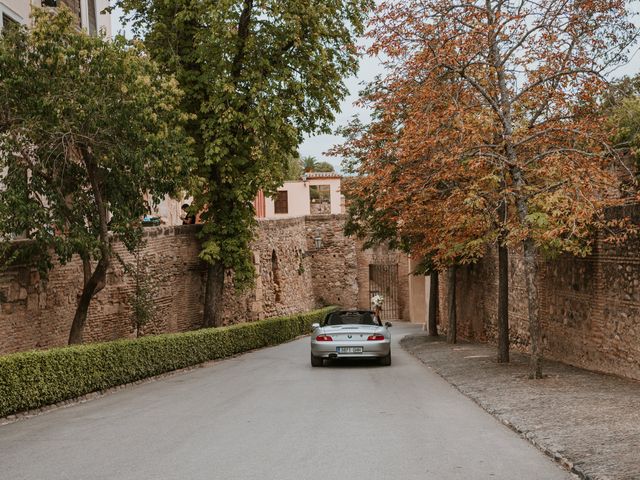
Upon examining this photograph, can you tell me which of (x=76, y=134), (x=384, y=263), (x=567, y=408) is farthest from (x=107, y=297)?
(x=384, y=263)

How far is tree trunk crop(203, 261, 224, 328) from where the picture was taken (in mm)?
26562

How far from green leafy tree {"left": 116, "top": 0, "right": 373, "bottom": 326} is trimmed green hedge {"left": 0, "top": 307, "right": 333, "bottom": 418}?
4.12 m

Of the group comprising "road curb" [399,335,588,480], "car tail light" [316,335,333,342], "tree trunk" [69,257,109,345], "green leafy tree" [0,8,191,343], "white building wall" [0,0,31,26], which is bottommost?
"car tail light" [316,335,333,342]

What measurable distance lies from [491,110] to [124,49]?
743cm

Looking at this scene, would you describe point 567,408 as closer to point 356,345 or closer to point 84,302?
point 356,345

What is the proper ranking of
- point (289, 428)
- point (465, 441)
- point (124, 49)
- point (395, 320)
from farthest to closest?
1. point (395, 320)
2. point (124, 49)
3. point (289, 428)
4. point (465, 441)

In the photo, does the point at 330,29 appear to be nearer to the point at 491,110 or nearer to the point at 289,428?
the point at 491,110

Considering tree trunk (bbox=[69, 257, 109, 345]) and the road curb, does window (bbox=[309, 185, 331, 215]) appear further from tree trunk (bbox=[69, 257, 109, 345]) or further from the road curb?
the road curb

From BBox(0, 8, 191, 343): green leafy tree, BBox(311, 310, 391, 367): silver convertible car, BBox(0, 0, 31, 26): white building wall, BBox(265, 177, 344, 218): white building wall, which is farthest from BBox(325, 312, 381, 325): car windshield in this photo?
BBox(265, 177, 344, 218): white building wall

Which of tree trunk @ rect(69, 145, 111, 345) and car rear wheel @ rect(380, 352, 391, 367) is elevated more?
tree trunk @ rect(69, 145, 111, 345)

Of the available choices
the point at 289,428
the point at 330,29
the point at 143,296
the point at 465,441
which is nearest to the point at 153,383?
the point at 143,296

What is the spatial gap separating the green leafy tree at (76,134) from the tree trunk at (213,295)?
900 cm

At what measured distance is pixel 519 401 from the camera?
39.4 ft

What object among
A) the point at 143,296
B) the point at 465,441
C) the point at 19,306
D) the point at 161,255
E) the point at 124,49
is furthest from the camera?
the point at 161,255
